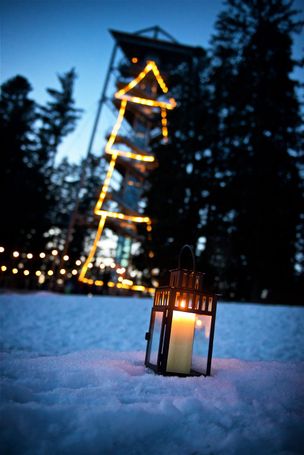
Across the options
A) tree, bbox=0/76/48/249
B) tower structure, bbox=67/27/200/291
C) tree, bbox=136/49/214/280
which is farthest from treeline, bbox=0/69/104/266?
tree, bbox=136/49/214/280

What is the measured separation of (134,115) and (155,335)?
20.3 m

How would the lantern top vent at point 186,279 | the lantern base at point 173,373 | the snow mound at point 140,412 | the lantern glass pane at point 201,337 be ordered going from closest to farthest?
the snow mound at point 140,412 → the lantern base at point 173,373 → the lantern top vent at point 186,279 → the lantern glass pane at point 201,337

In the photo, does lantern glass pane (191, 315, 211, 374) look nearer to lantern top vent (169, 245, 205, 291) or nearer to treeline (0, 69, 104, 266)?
lantern top vent (169, 245, 205, 291)

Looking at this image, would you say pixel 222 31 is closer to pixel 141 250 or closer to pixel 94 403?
pixel 141 250

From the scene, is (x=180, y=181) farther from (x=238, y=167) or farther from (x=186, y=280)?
(x=186, y=280)

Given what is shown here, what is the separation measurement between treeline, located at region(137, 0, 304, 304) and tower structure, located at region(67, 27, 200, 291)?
2.52 m

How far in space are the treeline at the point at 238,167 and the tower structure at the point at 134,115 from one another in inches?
74.8

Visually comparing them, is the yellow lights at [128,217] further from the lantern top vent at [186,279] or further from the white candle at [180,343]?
the white candle at [180,343]

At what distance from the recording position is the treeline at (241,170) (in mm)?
13977

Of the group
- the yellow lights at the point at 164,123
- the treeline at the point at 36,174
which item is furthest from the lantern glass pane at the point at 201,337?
the treeline at the point at 36,174

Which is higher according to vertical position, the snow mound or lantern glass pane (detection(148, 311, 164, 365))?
lantern glass pane (detection(148, 311, 164, 365))

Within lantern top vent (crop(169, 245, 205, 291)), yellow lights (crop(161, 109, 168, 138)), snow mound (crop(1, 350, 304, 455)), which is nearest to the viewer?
snow mound (crop(1, 350, 304, 455))

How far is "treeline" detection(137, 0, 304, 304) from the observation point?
14.0 m

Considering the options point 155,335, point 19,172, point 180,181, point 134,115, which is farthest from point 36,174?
point 155,335
